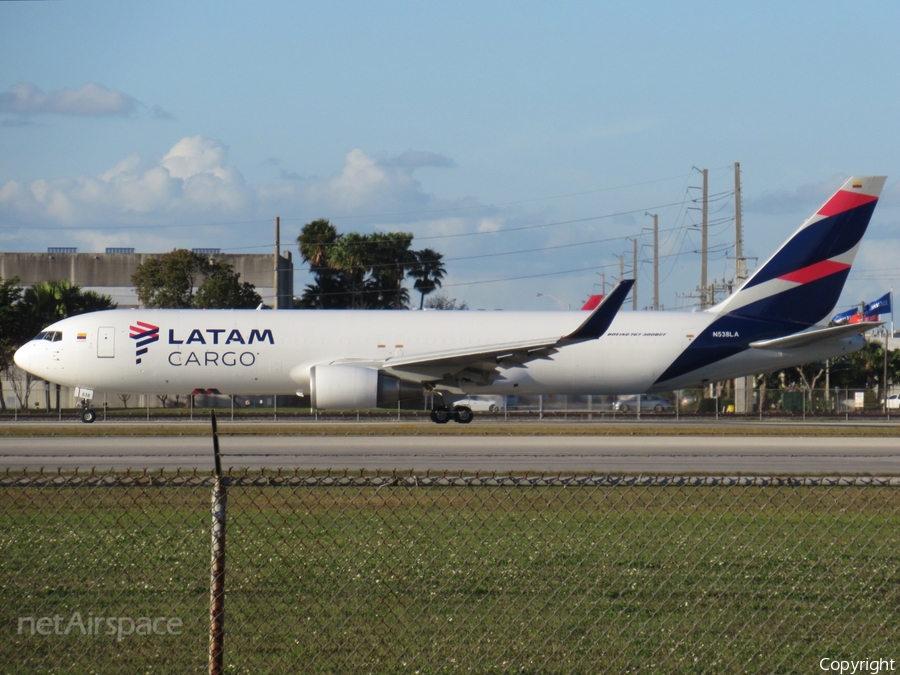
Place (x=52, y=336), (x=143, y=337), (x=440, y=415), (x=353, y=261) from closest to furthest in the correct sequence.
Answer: (x=143, y=337)
(x=52, y=336)
(x=440, y=415)
(x=353, y=261)

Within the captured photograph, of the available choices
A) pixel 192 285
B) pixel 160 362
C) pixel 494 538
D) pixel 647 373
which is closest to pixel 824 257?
pixel 647 373

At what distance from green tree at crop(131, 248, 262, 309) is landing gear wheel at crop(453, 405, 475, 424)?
75.7 feet

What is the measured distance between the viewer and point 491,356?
29.4 metres

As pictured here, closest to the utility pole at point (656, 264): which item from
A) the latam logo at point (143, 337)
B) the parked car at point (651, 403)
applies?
Result: the parked car at point (651, 403)

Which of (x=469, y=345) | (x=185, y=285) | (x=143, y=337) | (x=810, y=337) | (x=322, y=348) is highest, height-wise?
(x=185, y=285)

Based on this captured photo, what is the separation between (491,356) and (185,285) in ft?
91.1

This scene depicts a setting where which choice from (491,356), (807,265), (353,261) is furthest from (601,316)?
(353,261)

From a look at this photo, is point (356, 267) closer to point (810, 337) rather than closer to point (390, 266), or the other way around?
point (390, 266)

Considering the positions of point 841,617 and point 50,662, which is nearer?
point 50,662

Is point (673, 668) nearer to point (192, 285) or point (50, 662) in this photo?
point (50, 662)

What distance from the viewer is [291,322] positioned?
3080cm

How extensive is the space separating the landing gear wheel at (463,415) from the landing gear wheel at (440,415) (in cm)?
28

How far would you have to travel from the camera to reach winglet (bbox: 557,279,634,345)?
27922 millimetres

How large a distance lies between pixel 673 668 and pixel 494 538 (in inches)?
156
